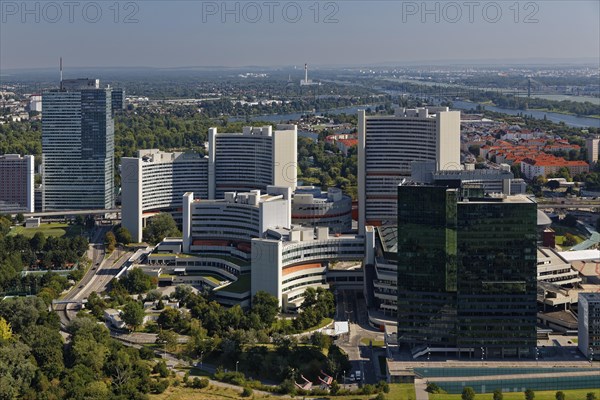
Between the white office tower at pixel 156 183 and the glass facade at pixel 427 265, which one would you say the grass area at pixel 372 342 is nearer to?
the glass facade at pixel 427 265

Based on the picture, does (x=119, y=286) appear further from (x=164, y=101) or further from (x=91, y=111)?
(x=164, y=101)

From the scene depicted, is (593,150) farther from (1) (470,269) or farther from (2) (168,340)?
(2) (168,340)

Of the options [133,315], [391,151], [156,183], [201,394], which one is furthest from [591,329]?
[156,183]

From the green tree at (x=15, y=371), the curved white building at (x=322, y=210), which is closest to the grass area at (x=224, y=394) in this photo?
the green tree at (x=15, y=371)

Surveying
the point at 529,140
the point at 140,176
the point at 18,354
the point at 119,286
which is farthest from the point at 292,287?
the point at 529,140

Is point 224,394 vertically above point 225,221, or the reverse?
point 225,221

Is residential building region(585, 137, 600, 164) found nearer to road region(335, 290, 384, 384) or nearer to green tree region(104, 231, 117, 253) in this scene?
green tree region(104, 231, 117, 253)
